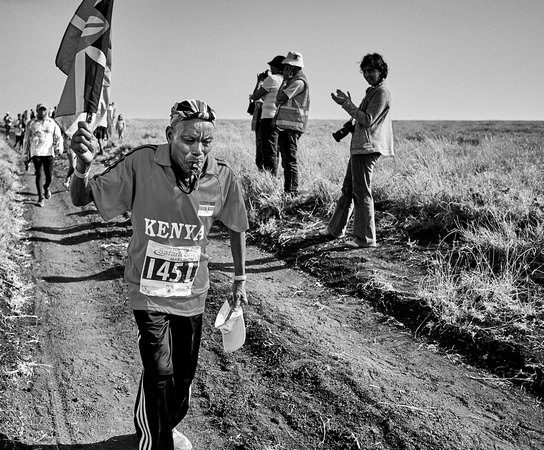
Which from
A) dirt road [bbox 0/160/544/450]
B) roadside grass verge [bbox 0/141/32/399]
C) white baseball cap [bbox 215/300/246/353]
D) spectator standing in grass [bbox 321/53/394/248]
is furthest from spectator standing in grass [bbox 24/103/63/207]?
white baseball cap [bbox 215/300/246/353]

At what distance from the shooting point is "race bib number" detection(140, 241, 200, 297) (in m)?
2.91

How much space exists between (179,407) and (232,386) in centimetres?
→ 89

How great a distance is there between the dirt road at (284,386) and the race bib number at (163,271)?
1.18 m

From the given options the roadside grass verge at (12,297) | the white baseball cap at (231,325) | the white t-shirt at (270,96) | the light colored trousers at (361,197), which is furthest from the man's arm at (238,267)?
the white t-shirt at (270,96)

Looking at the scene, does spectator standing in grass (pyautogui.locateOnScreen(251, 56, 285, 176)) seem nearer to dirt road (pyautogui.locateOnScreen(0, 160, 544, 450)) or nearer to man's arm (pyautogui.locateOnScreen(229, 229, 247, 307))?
dirt road (pyautogui.locateOnScreen(0, 160, 544, 450))

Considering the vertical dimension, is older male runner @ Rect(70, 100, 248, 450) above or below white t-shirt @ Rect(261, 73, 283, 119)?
below

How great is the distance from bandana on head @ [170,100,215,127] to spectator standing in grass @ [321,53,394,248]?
12.5ft

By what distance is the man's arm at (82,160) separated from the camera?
264 centimetres

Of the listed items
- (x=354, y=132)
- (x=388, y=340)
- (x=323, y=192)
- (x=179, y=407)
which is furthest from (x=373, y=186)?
(x=179, y=407)

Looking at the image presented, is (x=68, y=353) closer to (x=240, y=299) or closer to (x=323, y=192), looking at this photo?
(x=240, y=299)

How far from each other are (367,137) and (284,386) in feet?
11.8

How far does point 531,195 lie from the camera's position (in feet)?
23.5

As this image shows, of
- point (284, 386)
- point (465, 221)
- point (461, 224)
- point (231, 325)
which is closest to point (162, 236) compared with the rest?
point (231, 325)

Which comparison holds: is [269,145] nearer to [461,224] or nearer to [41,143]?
[461,224]
